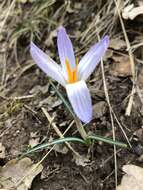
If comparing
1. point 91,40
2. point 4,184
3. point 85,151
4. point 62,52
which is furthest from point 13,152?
point 91,40

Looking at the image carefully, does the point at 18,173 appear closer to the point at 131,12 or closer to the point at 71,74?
the point at 71,74

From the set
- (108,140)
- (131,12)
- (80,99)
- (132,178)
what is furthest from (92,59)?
(131,12)

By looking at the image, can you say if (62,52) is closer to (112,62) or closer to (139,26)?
(112,62)

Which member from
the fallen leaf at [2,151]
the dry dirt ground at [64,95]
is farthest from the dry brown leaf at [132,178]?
the fallen leaf at [2,151]

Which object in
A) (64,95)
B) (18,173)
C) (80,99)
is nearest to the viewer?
(80,99)

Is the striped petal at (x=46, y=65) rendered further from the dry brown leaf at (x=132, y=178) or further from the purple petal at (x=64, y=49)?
the dry brown leaf at (x=132, y=178)

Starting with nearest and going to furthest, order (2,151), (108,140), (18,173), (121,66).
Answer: (108,140) → (18,173) → (2,151) → (121,66)

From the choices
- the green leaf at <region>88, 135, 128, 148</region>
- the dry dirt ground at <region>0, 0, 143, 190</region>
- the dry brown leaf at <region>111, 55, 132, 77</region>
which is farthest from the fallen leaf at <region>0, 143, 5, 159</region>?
the dry brown leaf at <region>111, 55, 132, 77</region>
